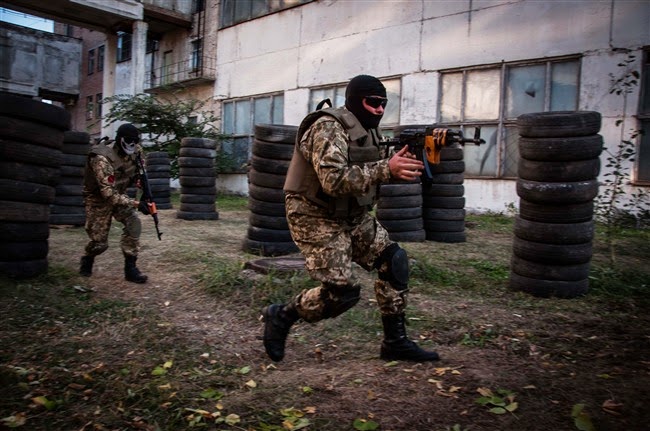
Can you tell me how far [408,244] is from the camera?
26.9 ft

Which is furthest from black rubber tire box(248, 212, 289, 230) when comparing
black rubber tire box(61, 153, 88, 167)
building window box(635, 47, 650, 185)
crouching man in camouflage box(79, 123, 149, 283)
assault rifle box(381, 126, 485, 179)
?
building window box(635, 47, 650, 185)

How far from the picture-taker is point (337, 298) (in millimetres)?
3309

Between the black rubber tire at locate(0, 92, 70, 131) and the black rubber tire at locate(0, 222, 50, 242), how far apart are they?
3.60 ft

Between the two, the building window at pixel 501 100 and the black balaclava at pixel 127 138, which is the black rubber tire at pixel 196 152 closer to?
the black balaclava at pixel 127 138

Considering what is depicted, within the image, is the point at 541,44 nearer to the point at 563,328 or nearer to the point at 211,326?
the point at 563,328

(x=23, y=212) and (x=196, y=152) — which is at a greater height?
(x=196, y=152)

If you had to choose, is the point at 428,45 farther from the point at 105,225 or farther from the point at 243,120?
the point at 105,225

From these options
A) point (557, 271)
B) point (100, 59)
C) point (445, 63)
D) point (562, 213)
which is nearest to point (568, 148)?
point (562, 213)

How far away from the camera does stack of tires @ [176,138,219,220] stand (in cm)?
1170

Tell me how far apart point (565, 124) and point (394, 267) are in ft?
9.46

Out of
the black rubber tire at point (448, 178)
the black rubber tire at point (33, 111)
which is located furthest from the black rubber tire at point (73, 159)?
the black rubber tire at point (448, 178)

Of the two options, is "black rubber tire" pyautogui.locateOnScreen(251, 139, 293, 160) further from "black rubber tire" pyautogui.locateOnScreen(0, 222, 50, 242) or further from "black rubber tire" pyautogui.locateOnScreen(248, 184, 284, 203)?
"black rubber tire" pyautogui.locateOnScreen(0, 222, 50, 242)

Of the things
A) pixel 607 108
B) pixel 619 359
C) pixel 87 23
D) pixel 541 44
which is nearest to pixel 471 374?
pixel 619 359

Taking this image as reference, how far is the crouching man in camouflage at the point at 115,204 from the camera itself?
5.84 metres
